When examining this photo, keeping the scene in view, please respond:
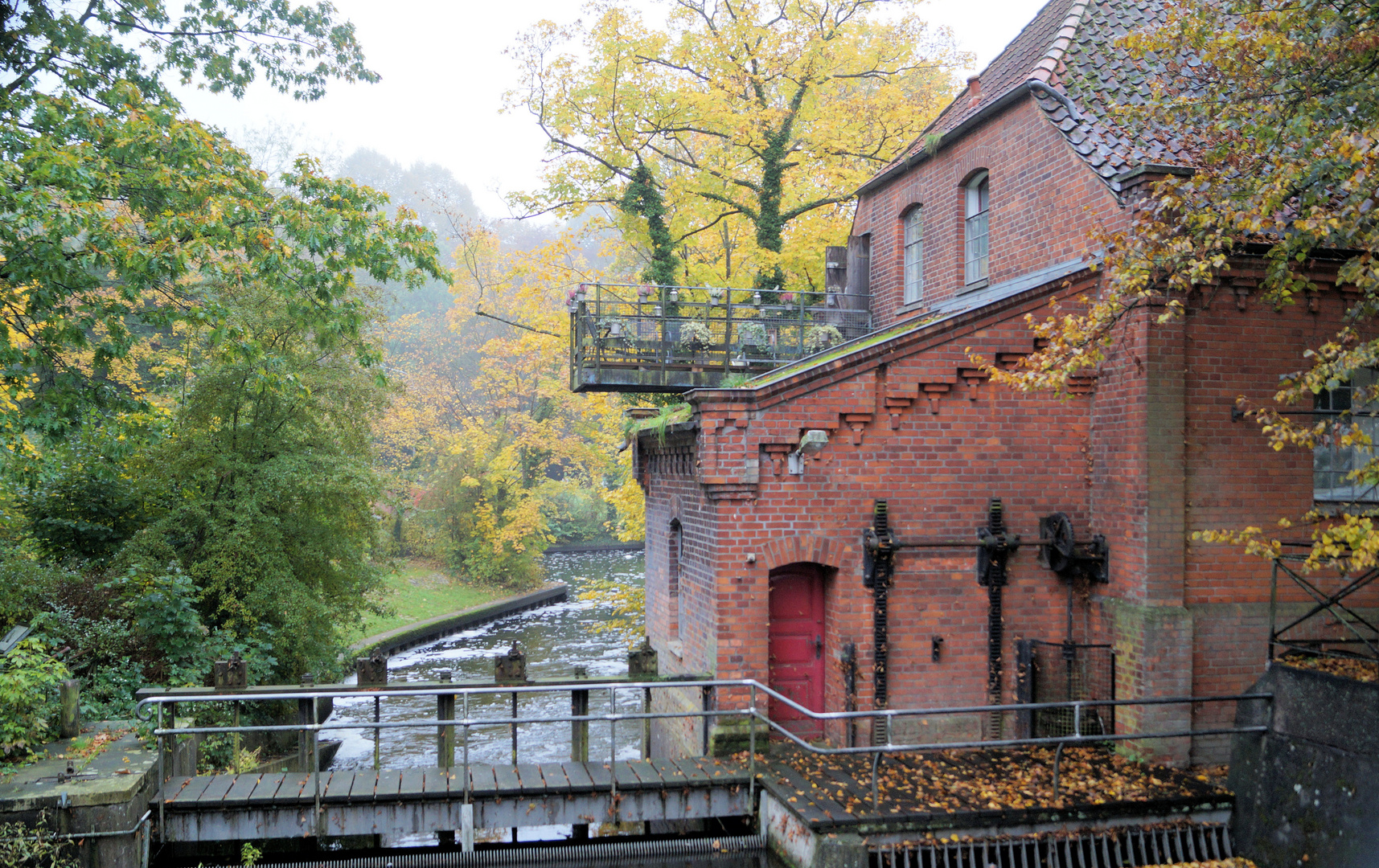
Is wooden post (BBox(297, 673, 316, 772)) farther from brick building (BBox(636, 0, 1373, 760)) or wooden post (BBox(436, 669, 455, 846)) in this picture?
brick building (BBox(636, 0, 1373, 760))

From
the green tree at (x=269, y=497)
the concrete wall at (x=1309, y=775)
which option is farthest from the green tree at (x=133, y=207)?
the concrete wall at (x=1309, y=775)

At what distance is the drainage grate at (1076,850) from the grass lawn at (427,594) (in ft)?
67.7

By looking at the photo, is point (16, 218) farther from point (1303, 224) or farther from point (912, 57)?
point (912, 57)

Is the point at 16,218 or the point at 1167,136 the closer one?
the point at 16,218

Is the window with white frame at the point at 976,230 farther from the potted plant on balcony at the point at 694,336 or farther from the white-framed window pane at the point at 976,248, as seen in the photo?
the potted plant on balcony at the point at 694,336

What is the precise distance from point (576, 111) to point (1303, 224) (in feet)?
53.8

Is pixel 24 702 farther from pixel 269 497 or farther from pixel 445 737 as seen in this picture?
pixel 269 497

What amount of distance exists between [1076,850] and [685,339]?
9.82 meters

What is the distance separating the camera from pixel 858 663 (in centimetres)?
958

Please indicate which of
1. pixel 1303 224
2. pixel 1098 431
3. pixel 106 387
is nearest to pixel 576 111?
pixel 106 387

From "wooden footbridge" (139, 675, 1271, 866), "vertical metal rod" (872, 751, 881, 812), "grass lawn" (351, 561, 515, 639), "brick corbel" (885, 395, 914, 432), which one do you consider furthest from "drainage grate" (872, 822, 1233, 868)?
"grass lawn" (351, 561, 515, 639)

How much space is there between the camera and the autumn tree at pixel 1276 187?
667 cm

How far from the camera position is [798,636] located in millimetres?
10031

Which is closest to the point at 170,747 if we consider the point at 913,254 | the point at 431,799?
the point at 431,799
